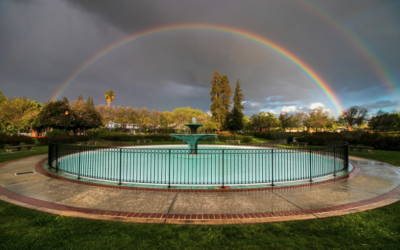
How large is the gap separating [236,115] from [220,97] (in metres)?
7.33

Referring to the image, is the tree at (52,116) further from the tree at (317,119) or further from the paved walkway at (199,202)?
the tree at (317,119)

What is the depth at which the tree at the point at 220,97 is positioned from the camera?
177 ft

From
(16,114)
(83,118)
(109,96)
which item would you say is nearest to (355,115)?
(83,118)

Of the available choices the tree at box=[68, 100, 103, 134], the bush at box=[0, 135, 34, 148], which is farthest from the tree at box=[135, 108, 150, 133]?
the bush at box=[0, 135, 34, 148]

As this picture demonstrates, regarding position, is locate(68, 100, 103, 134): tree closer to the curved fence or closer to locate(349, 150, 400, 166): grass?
the curved fence

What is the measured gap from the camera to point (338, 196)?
19.5 feet

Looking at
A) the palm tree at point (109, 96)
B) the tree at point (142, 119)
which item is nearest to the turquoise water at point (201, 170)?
the tree at point (142, 119)

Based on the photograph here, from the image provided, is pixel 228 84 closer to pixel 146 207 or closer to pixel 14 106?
pixel 14 106

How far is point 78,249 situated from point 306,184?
757 cm

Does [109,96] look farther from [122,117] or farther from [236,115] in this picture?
[236,115]

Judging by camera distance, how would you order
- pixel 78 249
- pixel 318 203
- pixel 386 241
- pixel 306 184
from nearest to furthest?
pixel 78 249, pixel 386 241, pixel 318 203, pixel 306 184

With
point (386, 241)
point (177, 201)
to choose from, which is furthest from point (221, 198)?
point (386, 241)

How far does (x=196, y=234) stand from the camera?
3.69m

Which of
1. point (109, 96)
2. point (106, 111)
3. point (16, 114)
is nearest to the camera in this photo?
point (16, 114)
